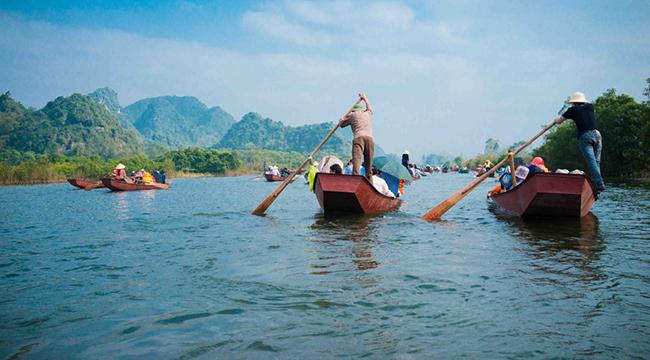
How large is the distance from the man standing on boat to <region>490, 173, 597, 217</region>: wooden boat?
3.51 meters

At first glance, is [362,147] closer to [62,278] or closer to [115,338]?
[62,278]

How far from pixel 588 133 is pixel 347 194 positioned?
17.4 feet

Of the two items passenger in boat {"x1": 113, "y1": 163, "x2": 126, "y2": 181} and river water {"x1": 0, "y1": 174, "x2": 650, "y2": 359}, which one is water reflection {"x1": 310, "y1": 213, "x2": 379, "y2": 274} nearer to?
river water {"x1": 0, "y1": 174, "x2": 650, "y2": 359}

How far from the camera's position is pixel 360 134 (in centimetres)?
1118

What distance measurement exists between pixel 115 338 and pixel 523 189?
8.65 metres

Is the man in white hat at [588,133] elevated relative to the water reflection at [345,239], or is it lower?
elevated

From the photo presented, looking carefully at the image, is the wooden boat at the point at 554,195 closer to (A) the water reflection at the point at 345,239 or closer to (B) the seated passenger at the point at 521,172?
(B) the seated passenger at the point at 521,172

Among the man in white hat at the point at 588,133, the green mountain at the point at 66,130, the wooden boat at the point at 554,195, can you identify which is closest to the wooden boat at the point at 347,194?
the wooden boat at the point at 554,195

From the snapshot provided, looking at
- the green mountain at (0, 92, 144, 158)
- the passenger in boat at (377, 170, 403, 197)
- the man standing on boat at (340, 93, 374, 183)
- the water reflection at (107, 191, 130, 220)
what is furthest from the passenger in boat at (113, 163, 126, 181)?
the green mountain at (0, 92, 144, 158)

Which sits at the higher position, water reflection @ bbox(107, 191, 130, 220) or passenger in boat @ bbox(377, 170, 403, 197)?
passenger in boat @ bbox(377, 170, 403, 197)

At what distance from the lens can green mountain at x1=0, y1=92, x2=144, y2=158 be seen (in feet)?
424

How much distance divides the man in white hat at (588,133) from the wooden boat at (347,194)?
4.64 metres

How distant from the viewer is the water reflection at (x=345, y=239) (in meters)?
5.98

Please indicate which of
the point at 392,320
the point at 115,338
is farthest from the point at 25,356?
the point at 392,320
